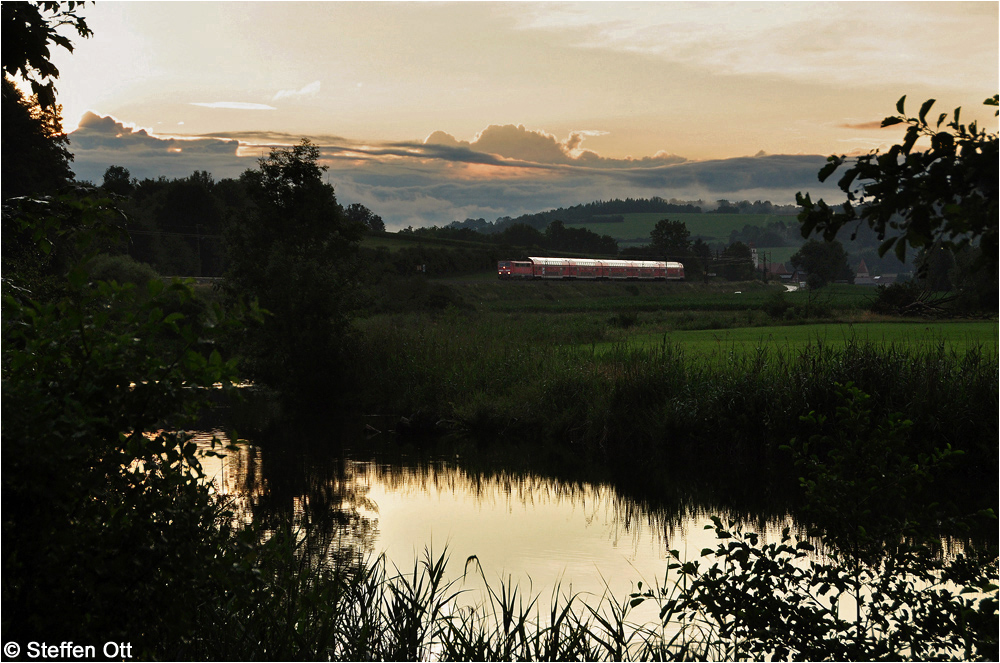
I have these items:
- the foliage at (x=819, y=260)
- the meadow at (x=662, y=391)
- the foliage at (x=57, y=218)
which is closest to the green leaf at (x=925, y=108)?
the foliage at (x=57, y=218)

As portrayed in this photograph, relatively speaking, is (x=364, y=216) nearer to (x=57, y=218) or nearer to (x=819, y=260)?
(x=819, y=260)

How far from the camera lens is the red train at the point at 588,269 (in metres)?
74.7

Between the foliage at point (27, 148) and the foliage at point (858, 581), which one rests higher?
the foliage at point (27, 148)

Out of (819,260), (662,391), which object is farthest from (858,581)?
(819,260)

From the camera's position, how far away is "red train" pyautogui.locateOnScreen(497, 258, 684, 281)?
2940 inches

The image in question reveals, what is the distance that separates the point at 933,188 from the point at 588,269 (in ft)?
260

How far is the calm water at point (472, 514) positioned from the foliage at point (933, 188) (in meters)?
5.46

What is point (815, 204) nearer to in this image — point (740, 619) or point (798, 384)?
point (740, 619)

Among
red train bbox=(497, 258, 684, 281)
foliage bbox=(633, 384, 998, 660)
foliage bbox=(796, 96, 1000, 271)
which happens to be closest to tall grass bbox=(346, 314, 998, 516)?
foliage bbox=(633, 384, 998, 660)

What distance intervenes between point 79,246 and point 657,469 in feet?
40.7

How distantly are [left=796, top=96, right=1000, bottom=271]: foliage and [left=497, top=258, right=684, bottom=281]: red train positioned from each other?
7032cm

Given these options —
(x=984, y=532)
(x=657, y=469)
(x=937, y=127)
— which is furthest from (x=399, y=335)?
(x=937, y=127)

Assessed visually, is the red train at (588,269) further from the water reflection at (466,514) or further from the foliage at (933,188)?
the foliage at (933,188)

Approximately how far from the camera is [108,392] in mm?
4047
